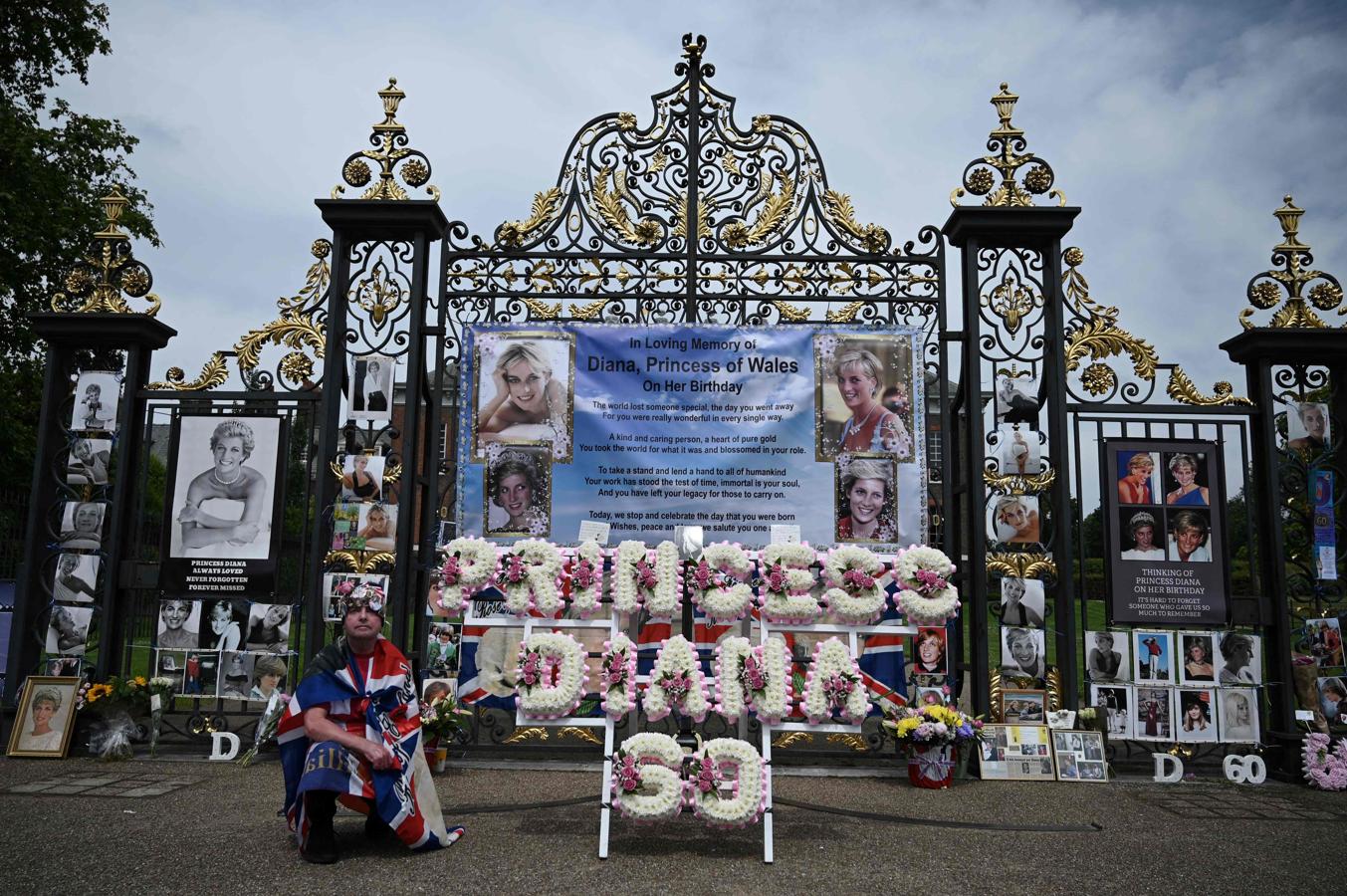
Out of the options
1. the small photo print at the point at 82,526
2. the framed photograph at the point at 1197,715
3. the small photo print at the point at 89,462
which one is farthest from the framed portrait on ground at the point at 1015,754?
the small photo print at the point at 89,462

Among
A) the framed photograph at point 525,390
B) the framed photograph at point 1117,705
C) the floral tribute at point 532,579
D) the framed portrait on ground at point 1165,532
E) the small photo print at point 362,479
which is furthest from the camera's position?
the framed photograph at point 525,390

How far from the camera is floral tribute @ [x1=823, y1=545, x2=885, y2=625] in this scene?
5344mm

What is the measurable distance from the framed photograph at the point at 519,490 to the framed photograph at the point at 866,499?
7.60 feet

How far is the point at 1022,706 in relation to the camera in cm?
686

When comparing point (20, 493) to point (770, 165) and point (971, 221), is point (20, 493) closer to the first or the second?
point (770, 165)

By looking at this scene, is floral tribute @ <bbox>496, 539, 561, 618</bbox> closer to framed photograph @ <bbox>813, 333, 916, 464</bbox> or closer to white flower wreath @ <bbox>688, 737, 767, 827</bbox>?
white flower wreath @ <bbox>688, 737, 767, 827</bbox>

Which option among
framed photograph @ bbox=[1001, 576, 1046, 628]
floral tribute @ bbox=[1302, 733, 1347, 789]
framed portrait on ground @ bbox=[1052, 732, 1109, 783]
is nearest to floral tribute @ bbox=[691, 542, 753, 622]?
framed photograph @ bbox=[1001, 576, 1046, 628]

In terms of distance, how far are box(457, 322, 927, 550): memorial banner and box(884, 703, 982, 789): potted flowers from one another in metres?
1.42

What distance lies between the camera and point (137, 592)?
7617 millimetres

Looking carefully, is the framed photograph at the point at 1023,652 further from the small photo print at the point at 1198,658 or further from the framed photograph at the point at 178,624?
the framed photograph at the point at 178,624

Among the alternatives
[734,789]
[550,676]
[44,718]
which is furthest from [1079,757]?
[44,718]

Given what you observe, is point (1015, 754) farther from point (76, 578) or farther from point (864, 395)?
point (76, 578)

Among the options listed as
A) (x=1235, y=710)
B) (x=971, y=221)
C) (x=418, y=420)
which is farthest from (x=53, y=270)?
(x=1235, y=710)

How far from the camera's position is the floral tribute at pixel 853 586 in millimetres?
5344
